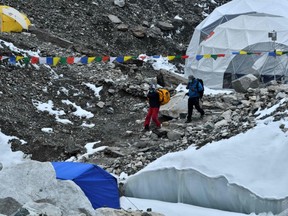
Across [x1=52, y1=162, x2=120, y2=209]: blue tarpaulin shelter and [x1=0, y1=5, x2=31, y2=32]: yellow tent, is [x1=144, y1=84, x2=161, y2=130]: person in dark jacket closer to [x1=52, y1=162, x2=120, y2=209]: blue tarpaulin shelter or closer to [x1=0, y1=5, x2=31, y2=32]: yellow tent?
[x1=52, y1=162, x2=120, y2=209]: blue tarpaulin shelter

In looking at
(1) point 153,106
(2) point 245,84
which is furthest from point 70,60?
(2) point 245,84

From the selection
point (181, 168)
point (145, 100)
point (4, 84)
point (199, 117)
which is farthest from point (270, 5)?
point (181, 168)

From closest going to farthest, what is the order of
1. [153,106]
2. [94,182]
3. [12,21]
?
[94,182] < [153,106] < [12,21]

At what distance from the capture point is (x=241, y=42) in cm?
2261

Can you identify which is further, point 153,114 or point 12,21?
point 12,21

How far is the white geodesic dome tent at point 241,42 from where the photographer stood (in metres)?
21.7

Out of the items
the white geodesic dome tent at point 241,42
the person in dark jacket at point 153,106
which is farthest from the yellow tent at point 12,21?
the person in dark jacket at point 153,106

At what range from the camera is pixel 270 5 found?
24.0 metres

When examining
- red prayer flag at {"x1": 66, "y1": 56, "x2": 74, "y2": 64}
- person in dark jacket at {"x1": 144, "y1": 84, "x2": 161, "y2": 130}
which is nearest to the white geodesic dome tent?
red prayer flag at {"x1": 66, "y1": 56, "x2": 74, "y2": 64}

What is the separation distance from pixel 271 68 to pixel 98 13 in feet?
32.1

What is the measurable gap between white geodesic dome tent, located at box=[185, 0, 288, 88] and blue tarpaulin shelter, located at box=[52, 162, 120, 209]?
12.5m

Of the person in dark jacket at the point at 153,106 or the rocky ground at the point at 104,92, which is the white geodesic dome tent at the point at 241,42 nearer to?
the rocky ground at the point at 104,92

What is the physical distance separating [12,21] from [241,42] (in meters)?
8.98

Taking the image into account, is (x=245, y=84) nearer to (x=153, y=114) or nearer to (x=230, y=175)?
(x=153, y=114)
